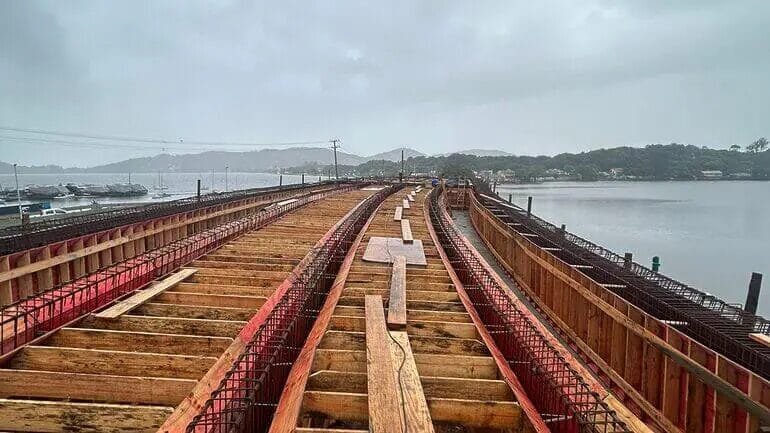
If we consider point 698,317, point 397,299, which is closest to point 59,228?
point 397,299

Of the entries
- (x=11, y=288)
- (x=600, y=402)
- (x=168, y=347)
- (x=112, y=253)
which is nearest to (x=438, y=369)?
(x=600, y=402)

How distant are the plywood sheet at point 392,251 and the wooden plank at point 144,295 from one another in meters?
3.47

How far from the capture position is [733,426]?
662 centimetres

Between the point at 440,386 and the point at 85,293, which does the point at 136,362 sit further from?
the point at 440,386

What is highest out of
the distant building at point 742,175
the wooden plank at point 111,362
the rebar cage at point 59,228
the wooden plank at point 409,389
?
the distant building at point 742,175

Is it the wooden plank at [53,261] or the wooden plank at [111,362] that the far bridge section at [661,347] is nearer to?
the wooden plank at [111,362]

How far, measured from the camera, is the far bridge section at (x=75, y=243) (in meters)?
11.8

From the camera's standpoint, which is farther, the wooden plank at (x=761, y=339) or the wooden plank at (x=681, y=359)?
the wooden plank at (x=761, y=339)

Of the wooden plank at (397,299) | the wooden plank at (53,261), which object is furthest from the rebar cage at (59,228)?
the wooden plank at (397,299)

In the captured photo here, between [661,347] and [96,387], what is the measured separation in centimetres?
855

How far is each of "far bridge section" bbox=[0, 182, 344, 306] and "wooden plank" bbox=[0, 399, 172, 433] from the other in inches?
381

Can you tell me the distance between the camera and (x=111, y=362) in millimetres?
4453

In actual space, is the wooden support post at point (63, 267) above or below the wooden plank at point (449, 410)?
below

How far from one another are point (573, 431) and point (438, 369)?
1.32m
